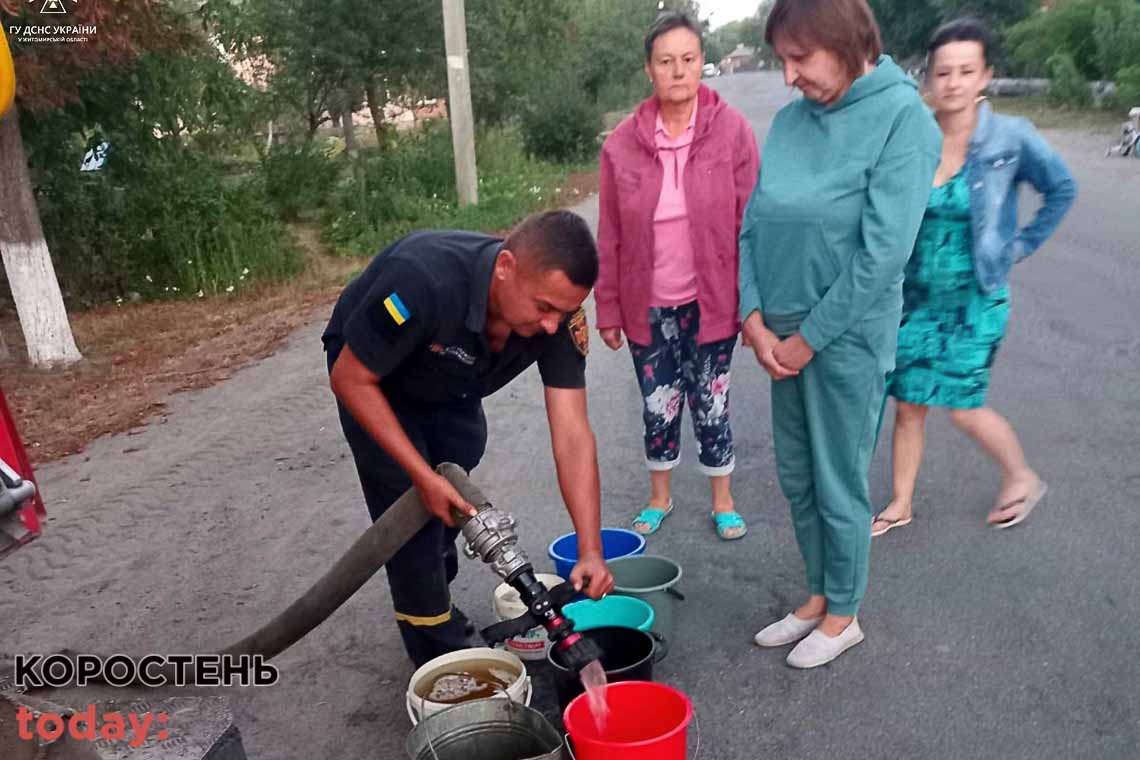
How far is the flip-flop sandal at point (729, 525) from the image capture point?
4070 mm

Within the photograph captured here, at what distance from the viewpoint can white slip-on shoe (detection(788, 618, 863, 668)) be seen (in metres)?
3.19

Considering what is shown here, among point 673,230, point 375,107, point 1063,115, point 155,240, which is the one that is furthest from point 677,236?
point 1063,115

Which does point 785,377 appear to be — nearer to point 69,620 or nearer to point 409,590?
point 409,590

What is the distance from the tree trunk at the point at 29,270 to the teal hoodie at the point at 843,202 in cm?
666

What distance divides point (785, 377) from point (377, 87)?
13.7 metres

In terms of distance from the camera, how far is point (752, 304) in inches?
122

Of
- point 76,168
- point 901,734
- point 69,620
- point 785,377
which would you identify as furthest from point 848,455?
point 76,168

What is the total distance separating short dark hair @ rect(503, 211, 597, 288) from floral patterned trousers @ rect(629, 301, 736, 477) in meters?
1.42

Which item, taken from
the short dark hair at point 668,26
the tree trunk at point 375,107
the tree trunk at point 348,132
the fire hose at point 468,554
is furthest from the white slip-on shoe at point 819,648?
the tree trunk at point 348,132

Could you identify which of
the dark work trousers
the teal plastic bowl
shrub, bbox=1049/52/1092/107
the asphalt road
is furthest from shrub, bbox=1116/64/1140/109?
the dark work trousers

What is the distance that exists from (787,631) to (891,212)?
4.76 feet

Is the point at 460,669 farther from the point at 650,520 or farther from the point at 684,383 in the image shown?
the point at 684,383

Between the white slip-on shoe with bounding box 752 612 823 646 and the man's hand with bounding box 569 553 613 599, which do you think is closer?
the man's hand with bounding box 569 553 613 599

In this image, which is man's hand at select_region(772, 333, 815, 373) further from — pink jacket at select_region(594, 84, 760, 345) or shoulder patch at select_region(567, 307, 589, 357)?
pink jacket at select_region(594, 84, 760, 345)
